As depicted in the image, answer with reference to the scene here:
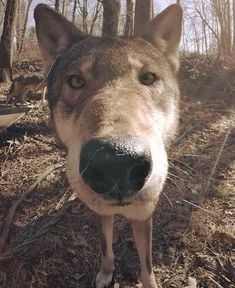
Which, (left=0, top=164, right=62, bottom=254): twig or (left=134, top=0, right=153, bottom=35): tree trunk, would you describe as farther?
(left=134, top=0, right=153, bottom=35): tree trunk

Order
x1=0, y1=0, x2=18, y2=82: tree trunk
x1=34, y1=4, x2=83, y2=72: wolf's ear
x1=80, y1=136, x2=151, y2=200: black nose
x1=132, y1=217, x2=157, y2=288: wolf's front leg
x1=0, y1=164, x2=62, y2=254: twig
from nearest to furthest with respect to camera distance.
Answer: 1. x1=80, y1=136, x2=151, y2=200: black nose
2. x1=132, y1=217, x2=157, y2=288: wolf's front leg
3. x1=34, y1=4, x2=83, y2=72: wolf's ear
4. x1=0, y1=164, x2=62, y2=254: twig
5. x1=0, y1=0, x2=18, y2=82: tree trunk

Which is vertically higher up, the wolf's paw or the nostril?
the nostril

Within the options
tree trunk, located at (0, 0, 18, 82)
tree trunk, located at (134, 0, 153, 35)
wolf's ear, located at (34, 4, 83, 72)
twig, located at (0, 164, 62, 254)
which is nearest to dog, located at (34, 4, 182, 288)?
wolf's ear, located at (34, 4, 83, 72)

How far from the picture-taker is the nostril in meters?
1.68

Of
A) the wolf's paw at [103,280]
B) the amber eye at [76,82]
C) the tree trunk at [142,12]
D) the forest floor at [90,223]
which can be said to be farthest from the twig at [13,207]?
the tree trunk at [142,12]

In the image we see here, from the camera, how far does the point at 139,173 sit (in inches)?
68.4

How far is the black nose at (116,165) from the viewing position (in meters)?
1.61

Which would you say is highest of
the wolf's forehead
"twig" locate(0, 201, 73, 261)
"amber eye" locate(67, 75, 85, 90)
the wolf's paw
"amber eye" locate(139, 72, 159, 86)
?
the wolf's forehead

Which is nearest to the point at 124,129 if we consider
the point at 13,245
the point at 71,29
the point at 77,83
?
the point at 77,83

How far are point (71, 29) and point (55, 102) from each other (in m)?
0.88

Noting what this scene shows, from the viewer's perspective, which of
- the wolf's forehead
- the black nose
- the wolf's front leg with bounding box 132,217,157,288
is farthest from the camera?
the wolf's front leg with bounding box 132,217,157,288

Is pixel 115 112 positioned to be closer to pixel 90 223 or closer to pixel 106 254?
pixel 106 254

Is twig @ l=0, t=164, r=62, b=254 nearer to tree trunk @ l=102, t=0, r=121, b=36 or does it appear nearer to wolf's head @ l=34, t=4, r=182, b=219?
wolf's head @ l=34, t=4, r=182, b=219

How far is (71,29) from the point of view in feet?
11.7
